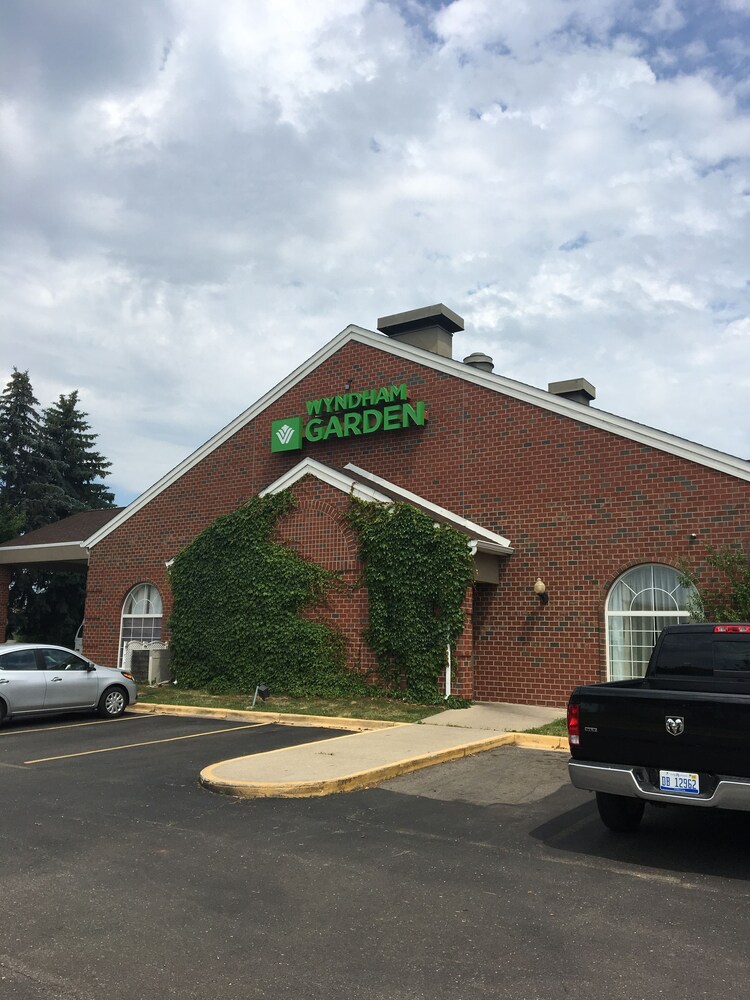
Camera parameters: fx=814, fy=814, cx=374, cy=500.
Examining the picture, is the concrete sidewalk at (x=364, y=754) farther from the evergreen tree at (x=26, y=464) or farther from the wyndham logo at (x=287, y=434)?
the evergreen tree at (x=26, y=464)

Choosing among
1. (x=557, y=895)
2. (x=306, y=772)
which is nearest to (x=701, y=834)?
(x=557, y=895)

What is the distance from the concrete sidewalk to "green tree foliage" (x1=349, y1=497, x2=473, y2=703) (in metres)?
1.56

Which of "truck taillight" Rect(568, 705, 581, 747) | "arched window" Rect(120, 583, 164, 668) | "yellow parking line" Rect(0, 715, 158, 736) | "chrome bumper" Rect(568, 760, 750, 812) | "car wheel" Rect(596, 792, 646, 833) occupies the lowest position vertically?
"yellow parking line" Rect(0, 715, 158, 736)

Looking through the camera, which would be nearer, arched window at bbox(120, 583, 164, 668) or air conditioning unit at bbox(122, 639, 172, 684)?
air conditioning unit at bbox(122, 639, 172, 684)

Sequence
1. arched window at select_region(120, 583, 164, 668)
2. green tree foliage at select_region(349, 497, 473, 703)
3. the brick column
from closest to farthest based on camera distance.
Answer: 1. green tree foliage at select_region(349, 497, 473, 703)
2. arched window at select_region(120, 583, 164, 668)
3. the brick column

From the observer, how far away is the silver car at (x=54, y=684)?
13.3 metres

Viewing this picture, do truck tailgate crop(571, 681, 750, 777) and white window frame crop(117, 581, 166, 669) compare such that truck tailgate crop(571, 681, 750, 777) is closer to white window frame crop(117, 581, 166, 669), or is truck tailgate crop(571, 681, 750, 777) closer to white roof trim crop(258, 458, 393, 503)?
white roof trim crop(258, 458, 393, 503)

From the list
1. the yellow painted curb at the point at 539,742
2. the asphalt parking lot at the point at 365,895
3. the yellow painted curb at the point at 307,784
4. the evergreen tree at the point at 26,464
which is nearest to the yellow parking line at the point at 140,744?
the asphalt parking lot at the point at 365,895

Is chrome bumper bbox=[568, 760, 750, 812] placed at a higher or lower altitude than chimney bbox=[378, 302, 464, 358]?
lower

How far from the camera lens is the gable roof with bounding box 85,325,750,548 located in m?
14.9

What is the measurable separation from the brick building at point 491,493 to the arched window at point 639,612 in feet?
0.09

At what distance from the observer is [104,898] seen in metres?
5.29

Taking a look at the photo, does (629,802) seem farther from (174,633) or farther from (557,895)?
(174,633)

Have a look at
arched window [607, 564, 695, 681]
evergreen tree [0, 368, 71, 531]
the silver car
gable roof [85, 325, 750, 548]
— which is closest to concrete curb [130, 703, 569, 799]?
the silver car
